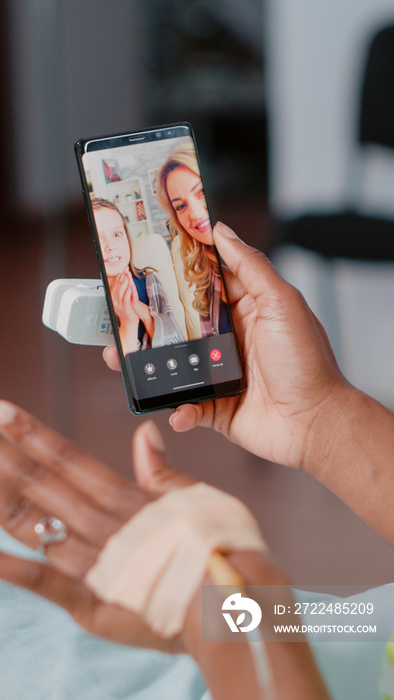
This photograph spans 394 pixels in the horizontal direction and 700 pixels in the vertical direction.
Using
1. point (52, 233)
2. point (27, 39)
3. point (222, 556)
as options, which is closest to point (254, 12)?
point (27, 39)

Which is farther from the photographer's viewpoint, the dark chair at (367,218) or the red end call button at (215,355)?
the dark chair at (367,218)

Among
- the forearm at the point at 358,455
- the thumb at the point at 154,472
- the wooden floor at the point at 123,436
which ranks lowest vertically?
the wooden floor at the point at 123,436

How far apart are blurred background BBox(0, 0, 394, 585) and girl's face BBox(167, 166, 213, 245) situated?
0.16 m

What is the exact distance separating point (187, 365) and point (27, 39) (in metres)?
1.12

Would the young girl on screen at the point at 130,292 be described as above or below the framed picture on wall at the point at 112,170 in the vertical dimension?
below

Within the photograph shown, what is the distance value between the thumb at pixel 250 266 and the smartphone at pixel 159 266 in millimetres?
12

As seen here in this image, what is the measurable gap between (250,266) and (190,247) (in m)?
0.05

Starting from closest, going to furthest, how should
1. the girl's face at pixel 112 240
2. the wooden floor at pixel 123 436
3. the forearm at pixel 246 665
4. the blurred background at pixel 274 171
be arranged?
the forearm at pixel 246 665
the girl's face at pixel 112 240
the wooden floor at pixel 123 436
the blurred background at pixel 274 171

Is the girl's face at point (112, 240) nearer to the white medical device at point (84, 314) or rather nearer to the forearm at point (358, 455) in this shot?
the white medical device at point (84, 314)

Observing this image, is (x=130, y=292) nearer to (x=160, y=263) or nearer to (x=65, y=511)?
(x=160, y=263)

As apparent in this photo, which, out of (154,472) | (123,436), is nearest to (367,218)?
(123,436)

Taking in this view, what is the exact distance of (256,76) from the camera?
1325mm

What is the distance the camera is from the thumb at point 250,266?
469mm

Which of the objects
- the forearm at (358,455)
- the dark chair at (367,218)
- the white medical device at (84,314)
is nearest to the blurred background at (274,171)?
the dark chair at (367,218)
